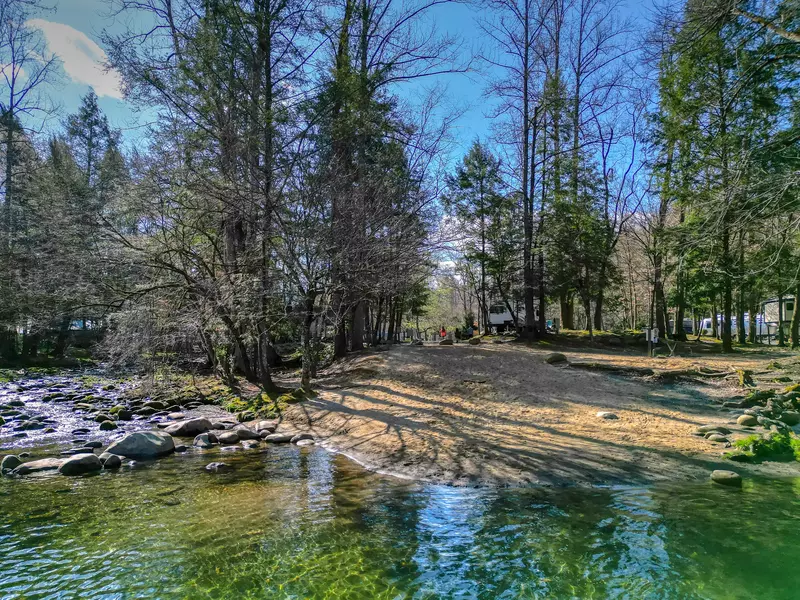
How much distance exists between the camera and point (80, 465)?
24.4 ft

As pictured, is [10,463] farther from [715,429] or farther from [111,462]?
[715,429]

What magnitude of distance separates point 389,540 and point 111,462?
544 centimetres

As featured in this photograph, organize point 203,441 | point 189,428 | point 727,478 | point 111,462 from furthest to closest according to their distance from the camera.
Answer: point 189,428, point 203,441, point 111,462, point 727,478

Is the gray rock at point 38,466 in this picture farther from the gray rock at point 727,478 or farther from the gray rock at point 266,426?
the gray rock at point 727,478

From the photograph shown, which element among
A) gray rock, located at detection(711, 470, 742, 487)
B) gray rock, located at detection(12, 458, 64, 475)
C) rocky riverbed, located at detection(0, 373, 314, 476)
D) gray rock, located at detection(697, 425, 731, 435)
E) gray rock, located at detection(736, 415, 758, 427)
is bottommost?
rocky riverbed, located at detection(0, 373, 314, 476)

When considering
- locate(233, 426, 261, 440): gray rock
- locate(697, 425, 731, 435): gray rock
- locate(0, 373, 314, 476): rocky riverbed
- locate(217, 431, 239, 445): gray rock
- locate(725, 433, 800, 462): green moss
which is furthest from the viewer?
locate(233, 426, 261, 440): gray rock

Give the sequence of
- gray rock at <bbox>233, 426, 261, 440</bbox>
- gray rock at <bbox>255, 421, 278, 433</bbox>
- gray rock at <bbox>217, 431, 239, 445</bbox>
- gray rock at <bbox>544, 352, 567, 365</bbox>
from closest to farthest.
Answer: gray rock at <bbox>217, 431, 239, 445</bbox>, gray rock at <bbox>233, 426, 261, 440</bbox>, gray rock at <bbox>255, 421, 278, 433</bbox>, gray rock at <bbox>544, 352, 567, 365</bbox>

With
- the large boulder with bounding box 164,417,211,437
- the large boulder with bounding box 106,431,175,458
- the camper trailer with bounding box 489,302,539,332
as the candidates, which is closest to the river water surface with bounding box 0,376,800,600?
the large boulder with bounding box 106,431,175,458

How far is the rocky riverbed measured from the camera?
7.85m

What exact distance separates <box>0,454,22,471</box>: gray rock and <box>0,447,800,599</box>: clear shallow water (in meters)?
0.76

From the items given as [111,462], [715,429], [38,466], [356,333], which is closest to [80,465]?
[111,462]

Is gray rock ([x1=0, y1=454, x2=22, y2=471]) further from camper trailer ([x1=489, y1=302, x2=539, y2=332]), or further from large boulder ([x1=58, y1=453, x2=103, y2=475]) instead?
camper trailer ([x1=489, y1=302, x2=539, y2=332])

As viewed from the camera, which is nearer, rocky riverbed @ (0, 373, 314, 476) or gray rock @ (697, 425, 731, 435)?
rocky riverbed @ (0, 373, 314, 476)

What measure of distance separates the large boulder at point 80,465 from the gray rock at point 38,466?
0.64ft
